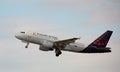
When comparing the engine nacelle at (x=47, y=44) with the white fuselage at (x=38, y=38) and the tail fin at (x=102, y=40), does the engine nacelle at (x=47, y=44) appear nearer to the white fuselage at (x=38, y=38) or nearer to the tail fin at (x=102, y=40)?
the white fuselage at (x=38, y=38)

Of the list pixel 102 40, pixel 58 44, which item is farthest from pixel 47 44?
pixel 102 40

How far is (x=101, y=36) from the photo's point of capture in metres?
107

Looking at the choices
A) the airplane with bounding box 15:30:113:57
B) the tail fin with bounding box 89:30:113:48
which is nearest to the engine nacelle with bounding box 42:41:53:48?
the airplane with bounding box 15:30:113:57

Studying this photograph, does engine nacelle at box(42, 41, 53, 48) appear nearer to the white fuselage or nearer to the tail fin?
the white fuselage

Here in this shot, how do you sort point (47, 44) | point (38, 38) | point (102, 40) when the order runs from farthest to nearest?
point (102, 40), point (47, 44), point (38, 38)

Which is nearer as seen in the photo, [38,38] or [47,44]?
[38,38]

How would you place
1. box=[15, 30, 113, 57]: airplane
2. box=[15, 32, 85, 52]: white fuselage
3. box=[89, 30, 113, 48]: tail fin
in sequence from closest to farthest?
box=[15, 32, 85, 52]: white fuselage, box=[15, 30, 113, 57]: airplane, box=[89, 30, 113, 48]: tail fin

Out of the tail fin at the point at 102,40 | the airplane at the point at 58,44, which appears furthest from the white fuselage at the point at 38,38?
the tail fin at the point at 102,40

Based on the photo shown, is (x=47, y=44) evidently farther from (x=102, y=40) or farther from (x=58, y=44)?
(x=102, y=40)

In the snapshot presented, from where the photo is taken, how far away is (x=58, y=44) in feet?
319

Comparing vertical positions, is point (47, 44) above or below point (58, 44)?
above

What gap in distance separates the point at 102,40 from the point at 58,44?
46.6 feet

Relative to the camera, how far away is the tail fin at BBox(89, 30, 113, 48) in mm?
103512

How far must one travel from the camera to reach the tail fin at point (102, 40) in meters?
104
